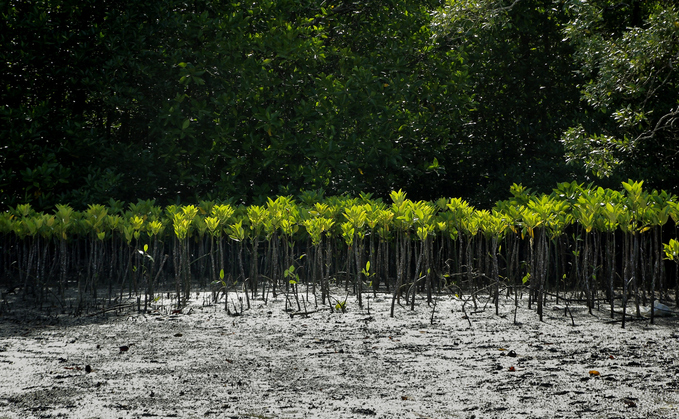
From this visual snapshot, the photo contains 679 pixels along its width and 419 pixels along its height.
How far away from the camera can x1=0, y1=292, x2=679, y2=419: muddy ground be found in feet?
11.1

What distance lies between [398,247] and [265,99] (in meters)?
5.14

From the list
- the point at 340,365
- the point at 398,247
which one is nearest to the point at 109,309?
the point at 340,365

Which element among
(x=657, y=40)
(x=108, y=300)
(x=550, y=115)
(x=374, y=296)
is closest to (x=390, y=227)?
(x=374, y=296)

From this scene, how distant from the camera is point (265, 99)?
1150 centimetres

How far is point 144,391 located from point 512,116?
12.7 metres

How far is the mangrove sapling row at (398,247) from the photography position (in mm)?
6156

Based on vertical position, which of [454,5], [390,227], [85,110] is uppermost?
[454,5]

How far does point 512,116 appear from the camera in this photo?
Answer: 14961mm

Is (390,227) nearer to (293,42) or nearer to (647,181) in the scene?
(293,42)

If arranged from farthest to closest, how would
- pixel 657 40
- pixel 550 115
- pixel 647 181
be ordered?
1. pixel 550 115
2. pixel 647 181
3. pixel 657 40

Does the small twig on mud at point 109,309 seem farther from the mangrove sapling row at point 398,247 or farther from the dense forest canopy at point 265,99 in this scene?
the dense forest canopy at point 265,99

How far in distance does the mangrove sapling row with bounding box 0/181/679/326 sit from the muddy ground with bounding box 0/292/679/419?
46cm

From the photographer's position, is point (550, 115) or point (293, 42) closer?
point (293, 42)

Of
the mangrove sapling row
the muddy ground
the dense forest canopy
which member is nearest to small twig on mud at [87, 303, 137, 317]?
the muddy ground
